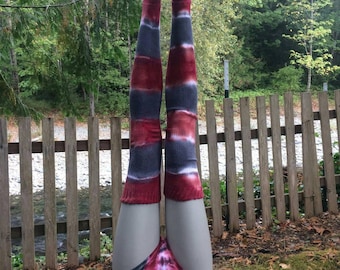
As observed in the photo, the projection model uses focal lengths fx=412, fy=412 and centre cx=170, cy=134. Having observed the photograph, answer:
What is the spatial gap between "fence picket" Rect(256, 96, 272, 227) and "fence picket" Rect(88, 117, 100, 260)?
1.54 meters

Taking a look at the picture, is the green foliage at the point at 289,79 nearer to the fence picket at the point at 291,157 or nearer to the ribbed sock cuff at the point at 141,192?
the fence picket at the point at 291,157

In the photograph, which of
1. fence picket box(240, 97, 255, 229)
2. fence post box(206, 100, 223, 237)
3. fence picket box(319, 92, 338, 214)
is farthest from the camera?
fence picket box(319, 92, 338, 214)

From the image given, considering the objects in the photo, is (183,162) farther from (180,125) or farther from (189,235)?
(189,235)

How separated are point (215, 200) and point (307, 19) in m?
20.3


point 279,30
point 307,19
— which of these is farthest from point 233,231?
point 279,30

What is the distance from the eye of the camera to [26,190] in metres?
3.22

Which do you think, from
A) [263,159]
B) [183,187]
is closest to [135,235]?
[183,187]

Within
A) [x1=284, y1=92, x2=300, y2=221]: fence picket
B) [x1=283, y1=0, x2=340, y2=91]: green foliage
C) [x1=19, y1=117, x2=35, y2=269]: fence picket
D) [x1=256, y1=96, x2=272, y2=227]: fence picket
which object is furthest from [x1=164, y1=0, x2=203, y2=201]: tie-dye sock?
[x1=283, y1=0, x2=340, y2=91]: green foliage

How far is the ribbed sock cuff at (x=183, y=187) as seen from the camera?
172 centimetres

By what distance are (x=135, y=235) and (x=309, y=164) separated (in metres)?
2.96

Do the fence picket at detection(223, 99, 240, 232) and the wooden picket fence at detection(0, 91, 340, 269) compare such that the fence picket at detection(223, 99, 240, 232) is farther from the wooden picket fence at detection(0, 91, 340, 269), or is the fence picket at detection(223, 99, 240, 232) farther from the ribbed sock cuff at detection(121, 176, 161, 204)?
the ribbed sock cuff at detection(121, 176, 161, 204)

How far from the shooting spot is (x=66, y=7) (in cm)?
364

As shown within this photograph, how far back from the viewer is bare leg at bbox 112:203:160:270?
166cm

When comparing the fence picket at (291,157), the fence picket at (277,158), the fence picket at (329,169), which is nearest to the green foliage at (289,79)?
the fence picket at (329,169)
